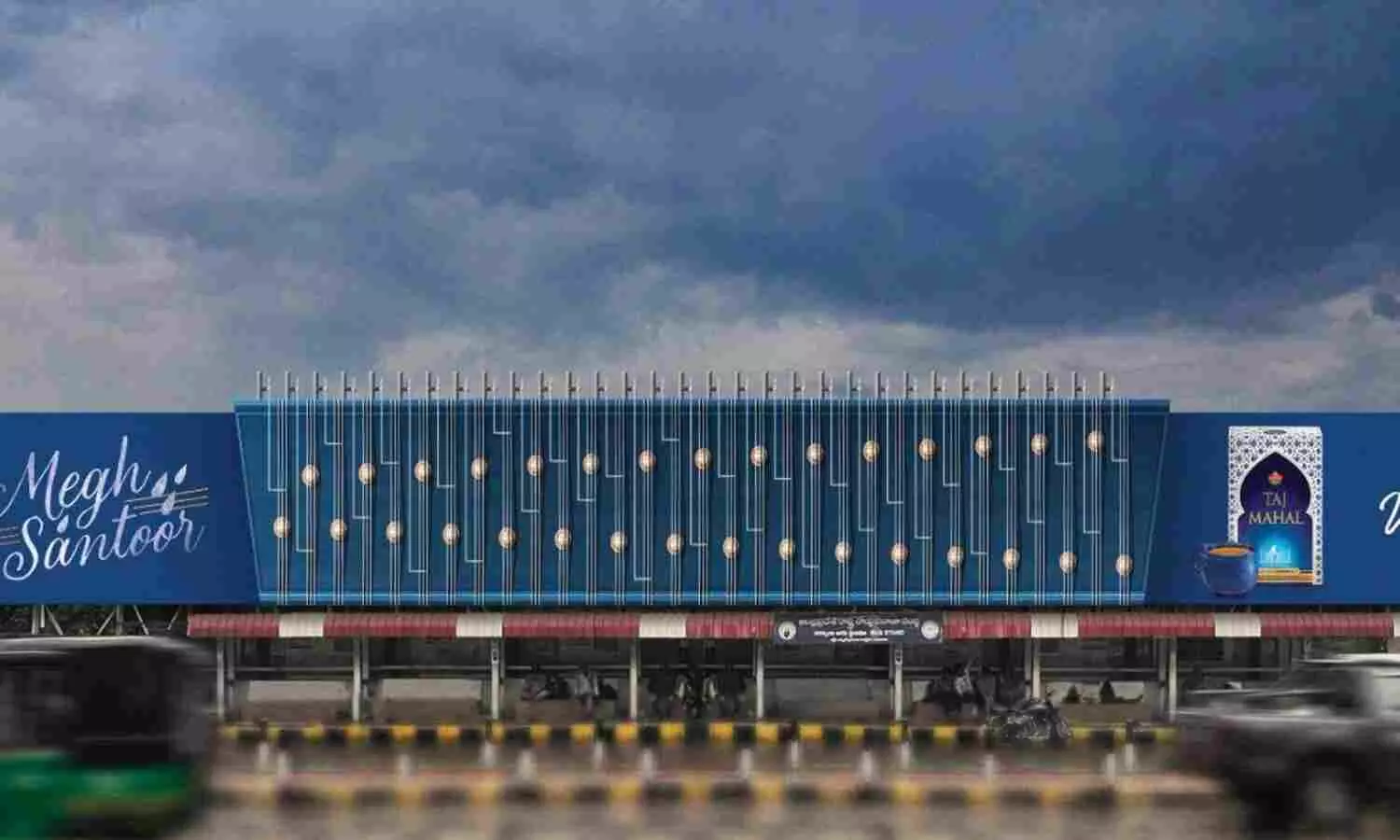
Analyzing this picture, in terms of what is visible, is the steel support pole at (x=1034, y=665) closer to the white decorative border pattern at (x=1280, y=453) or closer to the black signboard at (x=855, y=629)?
the black signboard at (x=855, y=629)

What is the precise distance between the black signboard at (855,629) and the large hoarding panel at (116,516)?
13568mm

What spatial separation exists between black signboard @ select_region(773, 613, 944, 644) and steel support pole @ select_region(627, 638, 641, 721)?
3.47 metres

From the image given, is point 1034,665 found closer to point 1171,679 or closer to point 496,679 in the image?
point 1171,679

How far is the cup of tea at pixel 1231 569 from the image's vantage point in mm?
42281

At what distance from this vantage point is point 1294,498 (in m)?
42.7

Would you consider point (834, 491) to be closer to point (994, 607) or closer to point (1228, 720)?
point (994, 607)

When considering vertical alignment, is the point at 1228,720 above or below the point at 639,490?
below

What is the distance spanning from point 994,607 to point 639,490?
9402 mm

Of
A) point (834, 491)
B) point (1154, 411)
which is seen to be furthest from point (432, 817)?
point (1154, 411)

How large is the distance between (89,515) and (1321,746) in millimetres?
31984

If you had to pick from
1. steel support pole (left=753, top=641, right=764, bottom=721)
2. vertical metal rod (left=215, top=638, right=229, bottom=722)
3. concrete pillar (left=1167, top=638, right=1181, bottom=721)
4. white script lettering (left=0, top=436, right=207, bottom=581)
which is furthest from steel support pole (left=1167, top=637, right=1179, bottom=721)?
white script lettering (left=0, top=436, right=207, bottom=581)

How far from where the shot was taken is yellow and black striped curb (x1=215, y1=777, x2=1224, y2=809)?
1013 inches

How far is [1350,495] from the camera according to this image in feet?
140

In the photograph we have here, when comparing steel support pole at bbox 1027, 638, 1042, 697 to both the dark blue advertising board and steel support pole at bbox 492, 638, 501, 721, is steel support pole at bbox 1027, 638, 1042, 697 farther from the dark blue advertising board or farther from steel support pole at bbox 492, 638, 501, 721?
steel support pole at bbox 492, 638, 501, 721
